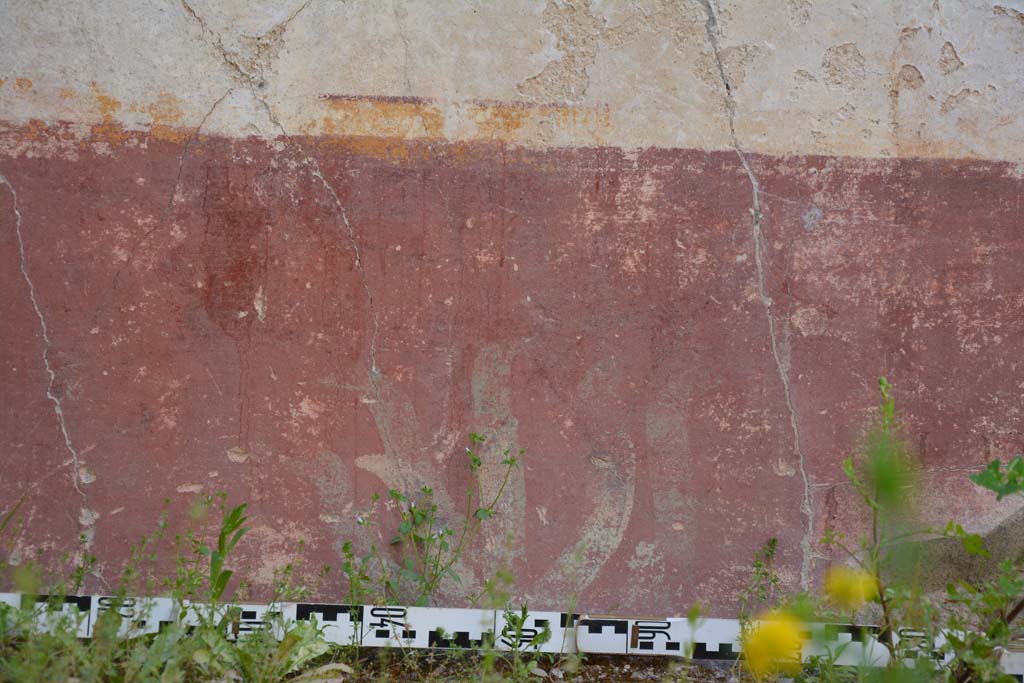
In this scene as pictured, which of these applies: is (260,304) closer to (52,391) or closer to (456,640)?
(52,391)

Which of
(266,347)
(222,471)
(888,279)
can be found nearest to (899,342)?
(888,279)

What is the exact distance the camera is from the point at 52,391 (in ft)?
8.64

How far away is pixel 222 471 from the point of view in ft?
8.76

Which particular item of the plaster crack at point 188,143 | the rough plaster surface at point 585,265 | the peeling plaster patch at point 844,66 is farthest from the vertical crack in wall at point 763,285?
the plaster crack at point 188,143

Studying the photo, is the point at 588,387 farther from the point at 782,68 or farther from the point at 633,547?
the point at 782,68

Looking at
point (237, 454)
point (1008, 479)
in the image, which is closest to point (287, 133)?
point (237, 454)

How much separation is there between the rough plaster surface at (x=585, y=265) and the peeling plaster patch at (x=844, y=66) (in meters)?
0.02

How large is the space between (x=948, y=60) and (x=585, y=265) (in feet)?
4.58

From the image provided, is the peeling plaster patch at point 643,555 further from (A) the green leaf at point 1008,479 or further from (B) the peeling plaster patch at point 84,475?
(B) the peeling plaster patch at point 84,475

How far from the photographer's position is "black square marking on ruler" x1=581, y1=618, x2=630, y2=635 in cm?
249

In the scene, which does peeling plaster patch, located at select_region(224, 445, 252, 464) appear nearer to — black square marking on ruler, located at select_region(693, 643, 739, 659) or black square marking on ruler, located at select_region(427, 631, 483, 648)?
black square marking on ruler, located at select_region(427, 631, 483, 648)

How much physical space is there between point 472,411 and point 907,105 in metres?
1.78

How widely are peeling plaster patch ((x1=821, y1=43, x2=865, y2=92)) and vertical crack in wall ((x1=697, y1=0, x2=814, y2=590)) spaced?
0.34 m

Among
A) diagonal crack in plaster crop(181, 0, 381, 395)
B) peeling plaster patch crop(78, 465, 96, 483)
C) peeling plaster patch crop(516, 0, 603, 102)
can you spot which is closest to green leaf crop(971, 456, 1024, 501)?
peeling plaster patch crop(516, 0, 603, 102)
